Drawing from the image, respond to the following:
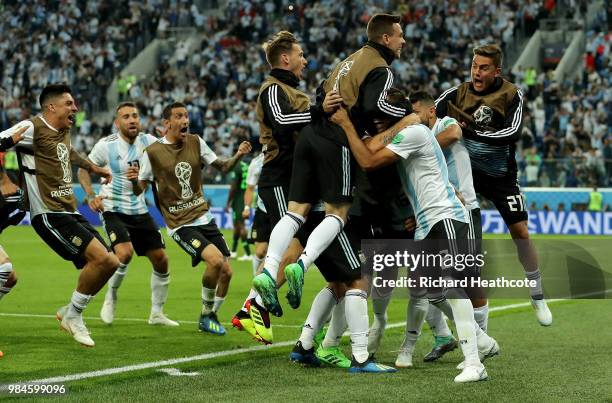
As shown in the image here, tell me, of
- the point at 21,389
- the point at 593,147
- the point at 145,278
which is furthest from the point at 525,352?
the point at 593,147

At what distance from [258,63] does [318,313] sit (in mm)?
30351

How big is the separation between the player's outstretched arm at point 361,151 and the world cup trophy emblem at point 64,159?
317 cm

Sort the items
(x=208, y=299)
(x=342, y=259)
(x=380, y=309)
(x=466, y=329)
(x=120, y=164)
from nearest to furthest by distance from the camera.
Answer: (x=466, y=329) < (x=342, y=259) < (x=380, y=309) < (x=208, y=299) < (x=120, y=164)

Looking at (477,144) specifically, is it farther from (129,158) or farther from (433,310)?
(129,158)

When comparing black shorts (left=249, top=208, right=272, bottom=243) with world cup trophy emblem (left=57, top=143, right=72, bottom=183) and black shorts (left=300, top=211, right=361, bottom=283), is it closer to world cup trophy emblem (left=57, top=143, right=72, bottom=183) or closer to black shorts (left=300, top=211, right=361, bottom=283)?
world cup trophy emblem (left=57, top=143, right=72, bottom=183)

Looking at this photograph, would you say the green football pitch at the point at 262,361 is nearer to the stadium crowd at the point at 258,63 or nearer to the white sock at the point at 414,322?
the white sock at the point at 414,322

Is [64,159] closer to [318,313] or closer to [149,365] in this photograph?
[149,365]

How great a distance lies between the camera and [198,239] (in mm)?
10977

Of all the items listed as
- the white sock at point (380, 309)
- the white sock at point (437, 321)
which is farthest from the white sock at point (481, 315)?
the white sock at point (380, 309)

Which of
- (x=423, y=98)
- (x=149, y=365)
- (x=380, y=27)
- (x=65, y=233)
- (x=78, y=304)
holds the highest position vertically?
(x=380, y=27)

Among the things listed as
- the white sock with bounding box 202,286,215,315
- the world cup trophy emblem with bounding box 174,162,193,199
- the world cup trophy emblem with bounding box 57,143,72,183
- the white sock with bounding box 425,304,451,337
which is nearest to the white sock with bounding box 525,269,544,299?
the white sock with bounding box 425,304,451,337

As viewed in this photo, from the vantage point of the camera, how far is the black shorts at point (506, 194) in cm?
1007

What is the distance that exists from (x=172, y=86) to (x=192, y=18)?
4.70 meters

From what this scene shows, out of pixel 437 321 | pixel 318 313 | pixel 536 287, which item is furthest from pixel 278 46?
pixel 536 287
